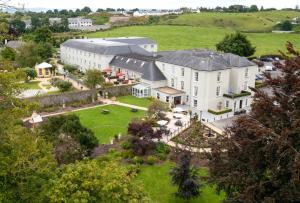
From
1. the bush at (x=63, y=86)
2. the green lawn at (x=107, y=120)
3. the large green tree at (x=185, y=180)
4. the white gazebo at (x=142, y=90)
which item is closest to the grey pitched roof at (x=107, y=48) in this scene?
the bush at (x=63, y=86)

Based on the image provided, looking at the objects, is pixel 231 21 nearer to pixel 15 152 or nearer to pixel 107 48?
pixel 107 48

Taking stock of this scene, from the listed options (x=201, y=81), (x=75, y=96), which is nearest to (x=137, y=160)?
(x=201, y=81)

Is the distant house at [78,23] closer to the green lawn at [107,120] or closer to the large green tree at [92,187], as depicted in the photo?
the green lawn at [107,120]

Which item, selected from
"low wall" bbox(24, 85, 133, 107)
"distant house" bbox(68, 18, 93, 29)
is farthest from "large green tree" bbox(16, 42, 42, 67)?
"distant house" bbox(68, 18, 93, 29)

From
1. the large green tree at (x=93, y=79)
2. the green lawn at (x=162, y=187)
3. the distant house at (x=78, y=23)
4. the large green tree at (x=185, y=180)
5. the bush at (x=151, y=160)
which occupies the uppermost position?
the distant house at (x=78, y=23)

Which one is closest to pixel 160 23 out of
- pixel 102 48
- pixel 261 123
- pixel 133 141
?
pixel 102 48
